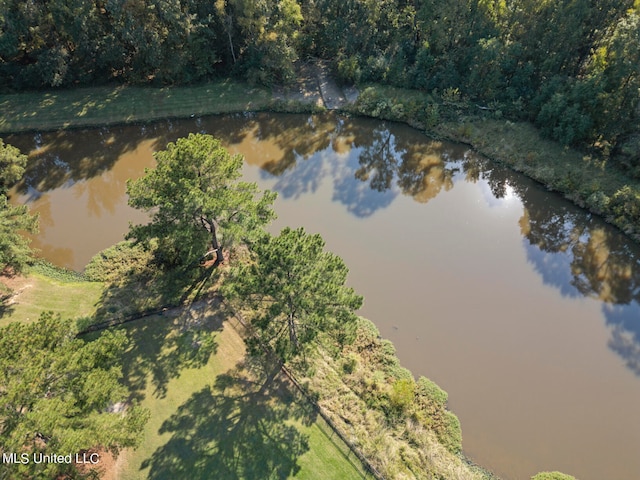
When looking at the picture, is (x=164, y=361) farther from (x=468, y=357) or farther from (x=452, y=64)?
(x=452, y=64)

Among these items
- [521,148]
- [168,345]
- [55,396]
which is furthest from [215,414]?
[521,148]

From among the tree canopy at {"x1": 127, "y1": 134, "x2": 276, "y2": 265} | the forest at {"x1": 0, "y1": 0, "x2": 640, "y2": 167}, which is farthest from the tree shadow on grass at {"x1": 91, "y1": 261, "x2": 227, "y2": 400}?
the forest at {"x1": 0, "y1": 0, "x2": 640, "y2": 167}

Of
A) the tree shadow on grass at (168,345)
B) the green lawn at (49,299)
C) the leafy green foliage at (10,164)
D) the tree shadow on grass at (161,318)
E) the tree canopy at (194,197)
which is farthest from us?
the leafy green foliage at (10,164)

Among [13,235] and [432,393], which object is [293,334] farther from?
[13,235]

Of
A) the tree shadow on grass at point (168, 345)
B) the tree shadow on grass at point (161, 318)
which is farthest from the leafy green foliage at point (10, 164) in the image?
the tree shadow on grass at point (168, 345)

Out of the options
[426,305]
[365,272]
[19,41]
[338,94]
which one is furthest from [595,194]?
[19,41]

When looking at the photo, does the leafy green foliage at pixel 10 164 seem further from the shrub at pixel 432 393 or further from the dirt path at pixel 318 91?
the shrub at pixel 432 393
